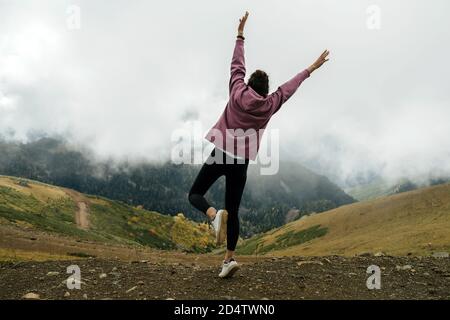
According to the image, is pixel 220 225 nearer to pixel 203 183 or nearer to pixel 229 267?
pixel 203 183

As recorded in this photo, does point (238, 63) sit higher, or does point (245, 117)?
point (238, 63)

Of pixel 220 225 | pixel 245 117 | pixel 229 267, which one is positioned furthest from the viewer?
pixel 229 267

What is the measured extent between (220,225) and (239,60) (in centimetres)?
402

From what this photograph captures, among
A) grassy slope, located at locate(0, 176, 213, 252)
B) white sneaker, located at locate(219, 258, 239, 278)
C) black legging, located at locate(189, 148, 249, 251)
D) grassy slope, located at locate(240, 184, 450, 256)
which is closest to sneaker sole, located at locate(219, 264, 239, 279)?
white sneaker, located at locate(219, 258, 239, 278)

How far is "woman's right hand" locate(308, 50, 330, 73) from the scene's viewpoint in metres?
10.4

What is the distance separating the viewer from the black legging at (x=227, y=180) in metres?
10.1

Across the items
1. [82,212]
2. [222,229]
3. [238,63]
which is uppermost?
[82,212]

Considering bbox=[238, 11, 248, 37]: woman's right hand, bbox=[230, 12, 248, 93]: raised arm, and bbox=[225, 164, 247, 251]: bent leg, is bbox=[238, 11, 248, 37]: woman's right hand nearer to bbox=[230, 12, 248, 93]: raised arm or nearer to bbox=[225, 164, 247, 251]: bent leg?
bbox=[230, 12, 248, 93]: raised arm

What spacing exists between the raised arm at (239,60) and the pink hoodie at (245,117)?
71 mm

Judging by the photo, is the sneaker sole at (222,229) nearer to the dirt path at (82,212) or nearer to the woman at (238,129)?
the woman at (238,129)

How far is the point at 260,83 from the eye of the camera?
1006 centimetres

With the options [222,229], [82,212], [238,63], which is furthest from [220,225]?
[82,212]
